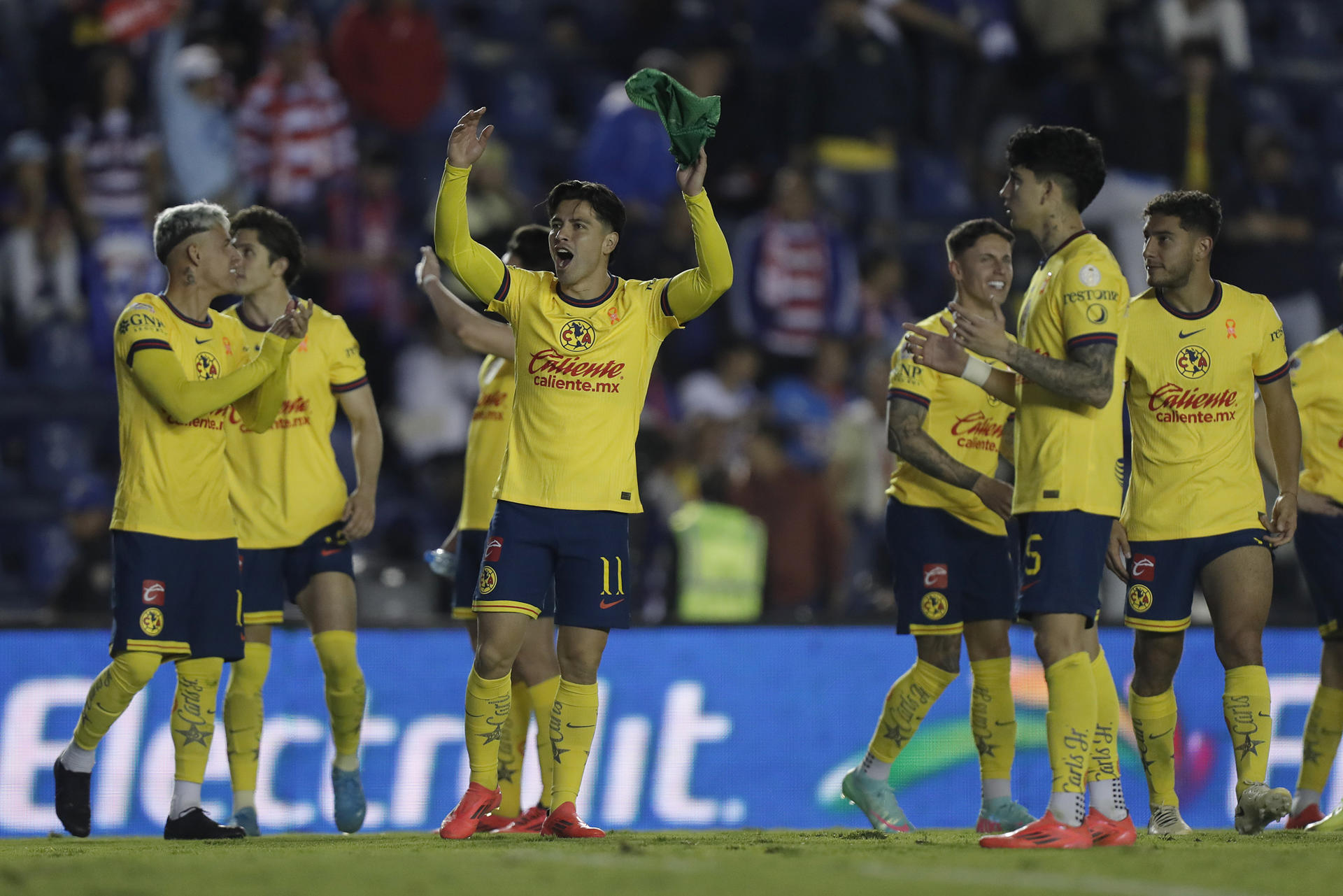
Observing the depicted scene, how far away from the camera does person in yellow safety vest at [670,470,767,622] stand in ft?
36.5

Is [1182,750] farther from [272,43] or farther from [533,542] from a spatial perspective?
[272,43]

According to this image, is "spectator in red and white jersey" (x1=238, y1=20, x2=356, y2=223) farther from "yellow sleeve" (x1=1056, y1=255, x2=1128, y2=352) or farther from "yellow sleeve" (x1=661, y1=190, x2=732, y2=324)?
"yellow sleeve" (x1=1056, y1=255, x2=1128, y2=352)

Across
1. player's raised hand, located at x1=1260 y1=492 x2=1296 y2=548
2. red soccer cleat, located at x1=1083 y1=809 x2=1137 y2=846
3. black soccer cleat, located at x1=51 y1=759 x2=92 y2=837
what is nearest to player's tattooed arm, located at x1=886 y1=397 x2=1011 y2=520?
player's raised hand, located at x1=1260 y1=492 x2=1296 y2=548

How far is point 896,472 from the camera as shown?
7.51 m

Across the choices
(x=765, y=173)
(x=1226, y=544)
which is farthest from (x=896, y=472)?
(x=765, y=173)

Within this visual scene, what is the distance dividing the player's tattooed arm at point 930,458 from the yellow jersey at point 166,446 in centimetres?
275

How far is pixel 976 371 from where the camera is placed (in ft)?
20.3

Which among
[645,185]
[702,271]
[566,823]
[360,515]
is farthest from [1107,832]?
[645,185]

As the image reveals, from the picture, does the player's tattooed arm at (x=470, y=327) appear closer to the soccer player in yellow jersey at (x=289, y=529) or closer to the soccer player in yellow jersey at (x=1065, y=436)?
the soccer player in yellow jersey at (x=289, y=529)

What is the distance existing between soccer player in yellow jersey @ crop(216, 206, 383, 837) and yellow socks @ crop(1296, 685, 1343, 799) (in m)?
4.23

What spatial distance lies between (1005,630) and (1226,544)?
1.12 meters

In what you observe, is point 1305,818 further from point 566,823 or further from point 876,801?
point 566,823

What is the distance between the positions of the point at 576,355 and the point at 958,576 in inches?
79.4

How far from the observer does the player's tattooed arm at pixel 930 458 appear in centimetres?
687
